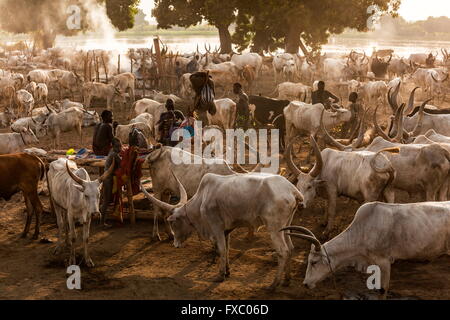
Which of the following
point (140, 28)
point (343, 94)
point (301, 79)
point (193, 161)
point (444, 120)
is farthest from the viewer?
point (140, 28)

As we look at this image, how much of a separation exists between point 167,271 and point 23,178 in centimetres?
341

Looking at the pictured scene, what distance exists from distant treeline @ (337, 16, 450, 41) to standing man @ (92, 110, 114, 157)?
7877 cm

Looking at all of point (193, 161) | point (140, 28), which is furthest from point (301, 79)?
point (140, 28)

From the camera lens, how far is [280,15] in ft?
101

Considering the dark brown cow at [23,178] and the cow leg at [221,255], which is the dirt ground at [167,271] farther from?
the dark brown cow at [23,178]

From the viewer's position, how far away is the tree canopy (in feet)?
99.9

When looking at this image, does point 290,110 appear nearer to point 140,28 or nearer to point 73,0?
point 73,0

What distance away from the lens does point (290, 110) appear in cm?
1638

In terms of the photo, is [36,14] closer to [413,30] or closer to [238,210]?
[238,210]

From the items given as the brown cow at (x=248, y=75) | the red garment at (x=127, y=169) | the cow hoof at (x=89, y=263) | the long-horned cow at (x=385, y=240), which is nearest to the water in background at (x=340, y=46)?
the brown cow at (x=248, y=75)

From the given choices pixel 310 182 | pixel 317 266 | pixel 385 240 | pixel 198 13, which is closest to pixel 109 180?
pixel 310 182

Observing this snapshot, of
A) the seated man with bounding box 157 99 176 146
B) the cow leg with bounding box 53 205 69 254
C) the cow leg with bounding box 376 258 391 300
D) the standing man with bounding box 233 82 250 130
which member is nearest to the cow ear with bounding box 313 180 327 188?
the cow leg with bounding box 376 258 391 300
